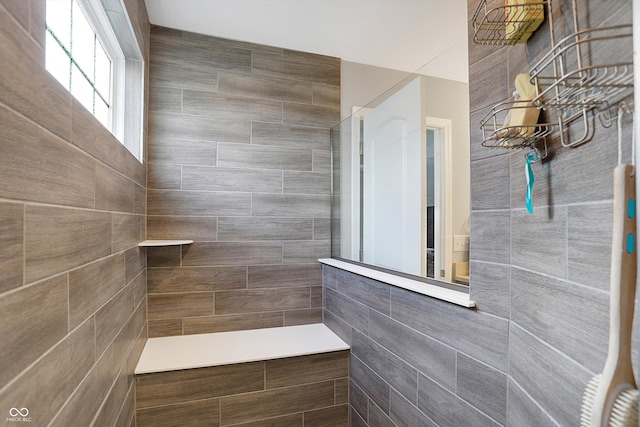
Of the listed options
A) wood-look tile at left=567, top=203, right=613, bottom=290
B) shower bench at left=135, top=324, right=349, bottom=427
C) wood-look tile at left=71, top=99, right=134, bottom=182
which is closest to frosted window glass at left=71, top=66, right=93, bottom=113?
wood-look tile at left=71, top=99, right=134, bottom=182

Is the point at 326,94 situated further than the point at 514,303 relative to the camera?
Yes

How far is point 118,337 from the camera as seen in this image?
1.24 meters

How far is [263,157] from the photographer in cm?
218

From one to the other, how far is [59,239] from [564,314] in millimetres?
1161

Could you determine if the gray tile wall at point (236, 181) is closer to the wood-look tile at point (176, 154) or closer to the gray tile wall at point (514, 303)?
the wood-look tile at point (176, 154)

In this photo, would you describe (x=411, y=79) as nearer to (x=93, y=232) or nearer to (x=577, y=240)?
(x=577, y=240)

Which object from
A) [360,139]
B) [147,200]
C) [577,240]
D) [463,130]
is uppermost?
[360,139]

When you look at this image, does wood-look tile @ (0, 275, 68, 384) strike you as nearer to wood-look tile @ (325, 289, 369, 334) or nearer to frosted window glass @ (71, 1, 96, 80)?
frosted window glass @ (71, 1, 96, 80)

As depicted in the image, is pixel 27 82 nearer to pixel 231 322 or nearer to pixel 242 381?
pixel 242 381

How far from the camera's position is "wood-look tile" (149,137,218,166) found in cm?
198

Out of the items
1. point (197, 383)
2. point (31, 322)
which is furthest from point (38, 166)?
point (197, 383)

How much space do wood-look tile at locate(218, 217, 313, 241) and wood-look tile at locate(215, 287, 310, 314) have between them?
1.25 ft

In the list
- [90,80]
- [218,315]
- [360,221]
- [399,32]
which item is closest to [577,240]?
[360,221]

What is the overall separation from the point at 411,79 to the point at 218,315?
6.21ft
